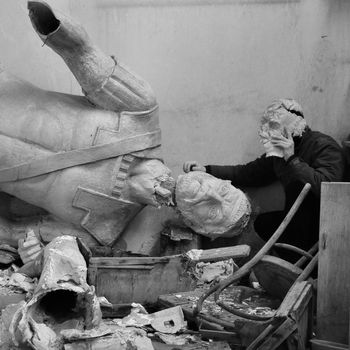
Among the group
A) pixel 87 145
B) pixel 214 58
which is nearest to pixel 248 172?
pixel 214 58

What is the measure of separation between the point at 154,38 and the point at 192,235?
5.54 ft

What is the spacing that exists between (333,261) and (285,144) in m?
1.28

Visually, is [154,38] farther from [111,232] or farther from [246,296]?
[246,296]

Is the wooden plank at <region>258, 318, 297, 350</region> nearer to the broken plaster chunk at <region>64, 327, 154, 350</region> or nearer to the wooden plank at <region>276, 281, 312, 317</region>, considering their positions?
the wooden plank at <region>276, 281, 312, 317</region>

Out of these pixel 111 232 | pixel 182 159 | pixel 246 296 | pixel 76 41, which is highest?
pixel 76 41

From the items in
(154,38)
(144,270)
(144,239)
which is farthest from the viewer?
(154,38)

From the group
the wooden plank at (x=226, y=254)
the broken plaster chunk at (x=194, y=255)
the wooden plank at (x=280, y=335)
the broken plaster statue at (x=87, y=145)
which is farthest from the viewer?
the broken plaster statue at (x=87, y=145)

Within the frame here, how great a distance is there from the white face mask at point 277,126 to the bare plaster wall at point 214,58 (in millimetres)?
672

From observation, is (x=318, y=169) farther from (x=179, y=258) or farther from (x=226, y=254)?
(x=179, y=258)

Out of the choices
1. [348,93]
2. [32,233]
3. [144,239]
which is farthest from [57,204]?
[348,93]

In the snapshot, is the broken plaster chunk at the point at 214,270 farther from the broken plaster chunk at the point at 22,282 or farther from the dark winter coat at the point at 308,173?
the broken plaster chunk at the point at 22,282

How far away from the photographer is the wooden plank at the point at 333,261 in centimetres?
459

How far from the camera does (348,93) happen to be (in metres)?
6.59

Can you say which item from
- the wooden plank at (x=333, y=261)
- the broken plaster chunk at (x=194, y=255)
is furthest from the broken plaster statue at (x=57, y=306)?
the wooden plank at (x=333, y=261)
